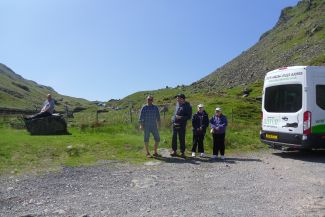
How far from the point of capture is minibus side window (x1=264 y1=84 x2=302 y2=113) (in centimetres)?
1551

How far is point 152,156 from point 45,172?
420cm

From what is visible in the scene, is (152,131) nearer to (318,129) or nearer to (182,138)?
(182,138)

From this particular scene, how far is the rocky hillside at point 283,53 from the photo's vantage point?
8888 centimetres

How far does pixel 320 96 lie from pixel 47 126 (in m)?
12.1

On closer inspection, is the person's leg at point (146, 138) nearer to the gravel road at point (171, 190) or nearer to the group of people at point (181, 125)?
the group of people at point (181, 125)

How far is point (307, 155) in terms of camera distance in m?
16.6

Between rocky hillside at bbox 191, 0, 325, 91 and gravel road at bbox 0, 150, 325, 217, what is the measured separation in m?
62.8

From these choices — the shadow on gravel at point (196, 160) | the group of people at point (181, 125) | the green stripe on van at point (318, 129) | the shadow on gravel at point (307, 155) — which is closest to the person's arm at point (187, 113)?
the group of people at point (181, 125)

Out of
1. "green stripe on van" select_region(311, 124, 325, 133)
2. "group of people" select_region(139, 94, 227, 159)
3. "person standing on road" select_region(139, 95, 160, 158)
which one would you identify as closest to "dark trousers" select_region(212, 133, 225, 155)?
"group of people" select_region(139, 94, 227, 159)

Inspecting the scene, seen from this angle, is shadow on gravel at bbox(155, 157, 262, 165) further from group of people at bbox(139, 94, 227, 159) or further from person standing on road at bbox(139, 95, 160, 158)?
person standing on road at bbox(139, 95, 160, 158)

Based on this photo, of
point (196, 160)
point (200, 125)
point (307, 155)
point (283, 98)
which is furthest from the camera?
point (307, 155)

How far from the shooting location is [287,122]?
1579 cm

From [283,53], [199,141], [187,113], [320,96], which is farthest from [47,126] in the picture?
[283,53]

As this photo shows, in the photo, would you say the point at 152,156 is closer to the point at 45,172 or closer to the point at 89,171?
the point at 89,171
